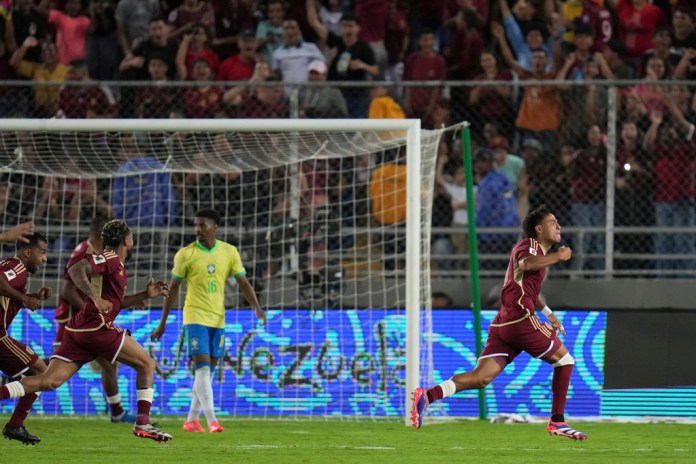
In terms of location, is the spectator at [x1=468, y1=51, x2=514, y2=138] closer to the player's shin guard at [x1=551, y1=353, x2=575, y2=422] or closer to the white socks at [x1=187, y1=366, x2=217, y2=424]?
the white socks at [x1=187, y1=366, x2=217, y2=424]

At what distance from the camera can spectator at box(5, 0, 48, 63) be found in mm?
16297

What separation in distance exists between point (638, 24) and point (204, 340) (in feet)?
25.9

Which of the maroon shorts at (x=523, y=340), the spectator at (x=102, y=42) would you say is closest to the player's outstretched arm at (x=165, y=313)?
the maroon shorts at (x=523, y=340)

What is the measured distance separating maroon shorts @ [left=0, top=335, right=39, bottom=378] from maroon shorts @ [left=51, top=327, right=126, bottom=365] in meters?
0.98

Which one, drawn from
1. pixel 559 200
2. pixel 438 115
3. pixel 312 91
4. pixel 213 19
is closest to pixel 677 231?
pixel 559 200

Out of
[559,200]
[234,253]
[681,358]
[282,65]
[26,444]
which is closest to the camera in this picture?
[26,444]

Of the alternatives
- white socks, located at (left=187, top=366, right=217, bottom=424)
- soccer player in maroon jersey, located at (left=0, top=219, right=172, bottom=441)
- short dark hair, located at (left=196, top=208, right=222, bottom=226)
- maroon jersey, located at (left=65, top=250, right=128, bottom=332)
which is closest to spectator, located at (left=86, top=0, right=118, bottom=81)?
short dark hair, located at (left=196, top=208, right=222, bottom=226)

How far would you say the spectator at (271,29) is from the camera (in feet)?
53.3

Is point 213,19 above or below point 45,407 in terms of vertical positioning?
above

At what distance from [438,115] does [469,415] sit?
11.9 ft

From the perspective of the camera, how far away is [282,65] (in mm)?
15945

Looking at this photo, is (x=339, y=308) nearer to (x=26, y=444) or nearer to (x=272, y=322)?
(x=272, y=322)

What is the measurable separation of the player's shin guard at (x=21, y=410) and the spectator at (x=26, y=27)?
731cm

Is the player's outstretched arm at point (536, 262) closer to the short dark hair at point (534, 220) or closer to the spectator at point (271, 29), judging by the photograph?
the short dark hair at point (534, 220)
